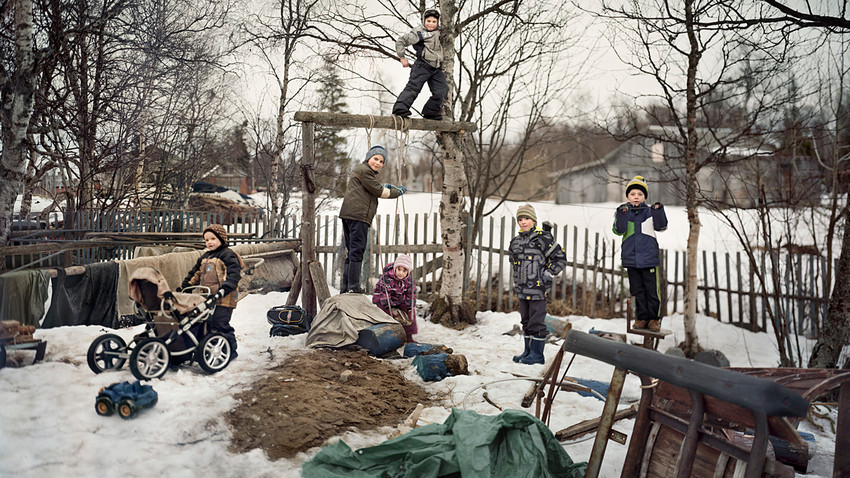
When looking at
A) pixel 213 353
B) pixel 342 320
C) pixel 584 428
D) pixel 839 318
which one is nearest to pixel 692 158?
pixel 839 318

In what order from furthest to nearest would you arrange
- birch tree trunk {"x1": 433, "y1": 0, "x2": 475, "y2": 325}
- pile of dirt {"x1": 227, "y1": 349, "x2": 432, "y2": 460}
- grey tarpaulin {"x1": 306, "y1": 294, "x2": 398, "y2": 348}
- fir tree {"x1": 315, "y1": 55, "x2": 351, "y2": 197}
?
fir tree {"x1": 315, "y1": 55, "x2": 351, "y2": 197}, birch tree trunk {"x1": 433, "y1": 0, "x2": 475, "y2": 325}, grey tarpaulin {"x1": 306, "y1": 294, "x2": 398, "y2": 348}, pile of dirt {"x1": 227, "y1": 349, "x2": 432, "y2": 460}

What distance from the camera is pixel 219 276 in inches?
131

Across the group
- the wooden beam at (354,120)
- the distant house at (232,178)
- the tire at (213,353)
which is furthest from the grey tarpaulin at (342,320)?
the distant house at (232,178)

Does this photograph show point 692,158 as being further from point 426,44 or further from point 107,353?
point 107,353

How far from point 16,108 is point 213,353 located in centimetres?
161

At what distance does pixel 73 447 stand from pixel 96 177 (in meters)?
1.75

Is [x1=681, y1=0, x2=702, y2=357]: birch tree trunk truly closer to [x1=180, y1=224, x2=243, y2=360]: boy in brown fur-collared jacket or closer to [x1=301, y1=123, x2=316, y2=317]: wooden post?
[x1=301, y1=123, x2=316, y2=317]: wooden post

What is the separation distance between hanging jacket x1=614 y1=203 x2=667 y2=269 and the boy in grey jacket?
7.74 ft

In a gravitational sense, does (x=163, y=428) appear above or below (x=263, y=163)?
below

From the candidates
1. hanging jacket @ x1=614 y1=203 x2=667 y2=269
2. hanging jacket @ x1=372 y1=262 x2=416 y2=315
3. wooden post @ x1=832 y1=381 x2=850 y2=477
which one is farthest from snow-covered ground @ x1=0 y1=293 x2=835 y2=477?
hanging jacket @ x1=372 y1=262 x2=416 y2=315

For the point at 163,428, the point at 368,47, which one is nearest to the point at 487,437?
the point at 163,428

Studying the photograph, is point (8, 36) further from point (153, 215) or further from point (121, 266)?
point (153, 215)

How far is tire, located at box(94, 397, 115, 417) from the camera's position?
2201 millimetres

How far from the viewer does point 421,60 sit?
17.4 feet
